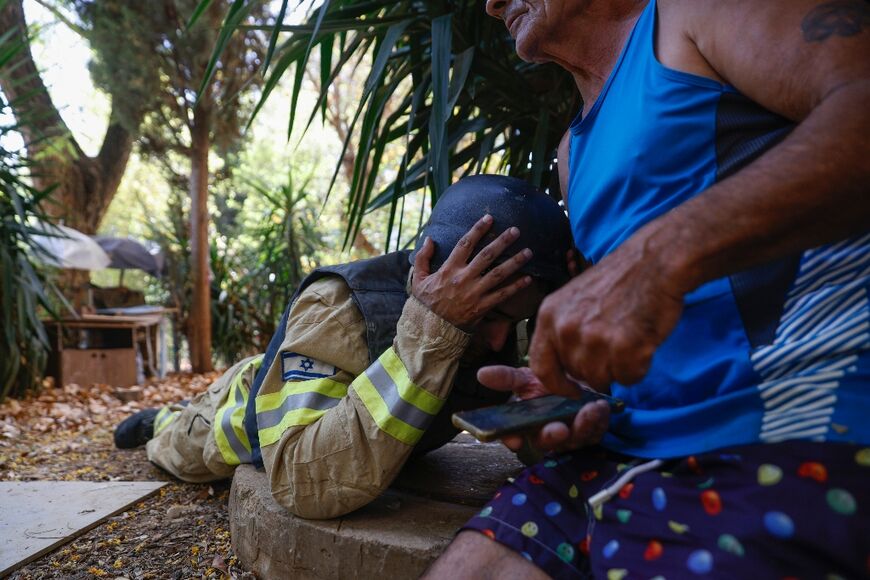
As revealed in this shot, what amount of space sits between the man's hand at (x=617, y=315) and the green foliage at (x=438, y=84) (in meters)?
1.32

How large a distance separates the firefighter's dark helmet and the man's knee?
68 cm

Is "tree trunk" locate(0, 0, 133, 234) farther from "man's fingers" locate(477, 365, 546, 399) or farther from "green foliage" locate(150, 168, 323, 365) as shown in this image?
"man's fingers" locate(477, 365, 546, 399)

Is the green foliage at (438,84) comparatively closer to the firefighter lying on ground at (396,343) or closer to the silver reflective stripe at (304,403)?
the firefighter lying on ground at (396,343)

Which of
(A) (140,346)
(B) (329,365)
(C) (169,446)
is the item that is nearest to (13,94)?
(A) (140,346)

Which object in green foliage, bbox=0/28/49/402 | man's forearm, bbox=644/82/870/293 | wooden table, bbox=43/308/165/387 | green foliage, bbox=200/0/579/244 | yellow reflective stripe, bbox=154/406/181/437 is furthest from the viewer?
wooden table, bbox=43/308/165/387

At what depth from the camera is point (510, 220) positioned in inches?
67.3

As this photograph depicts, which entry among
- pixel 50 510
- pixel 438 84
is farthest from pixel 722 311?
pixel 50 510

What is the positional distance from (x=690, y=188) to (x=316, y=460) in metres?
1.07

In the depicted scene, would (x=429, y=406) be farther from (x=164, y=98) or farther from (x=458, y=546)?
(x=164, y=98)

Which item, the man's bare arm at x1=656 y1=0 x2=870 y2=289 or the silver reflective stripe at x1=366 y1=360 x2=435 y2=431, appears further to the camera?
the silver reflective stripe at x1=366 y1=360 x2=435 y2=431

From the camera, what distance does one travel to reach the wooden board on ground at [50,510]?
7.02ft

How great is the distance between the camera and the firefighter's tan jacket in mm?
1646

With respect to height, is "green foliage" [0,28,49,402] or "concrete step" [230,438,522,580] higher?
"green foliage" [0,28,49,402]

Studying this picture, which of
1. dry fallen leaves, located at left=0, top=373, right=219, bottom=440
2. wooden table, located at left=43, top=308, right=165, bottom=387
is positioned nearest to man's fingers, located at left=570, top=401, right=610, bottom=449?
dry fallen leaves, located at left=0, top=373, right=219, bottom=440
